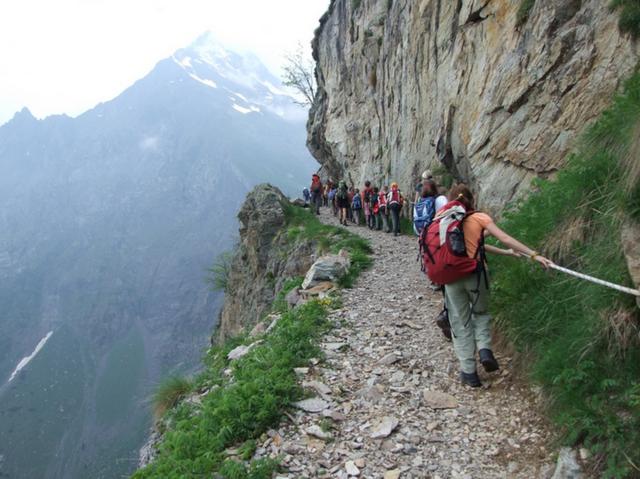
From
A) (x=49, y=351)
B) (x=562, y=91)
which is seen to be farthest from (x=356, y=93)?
(x=49, y=351)

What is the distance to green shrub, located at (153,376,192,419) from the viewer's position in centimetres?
878

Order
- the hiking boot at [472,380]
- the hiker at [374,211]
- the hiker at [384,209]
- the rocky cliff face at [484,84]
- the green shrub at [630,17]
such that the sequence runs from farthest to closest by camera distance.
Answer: the hiker at [374,211], the hiker at [384,209], the rocky cliff face at [484,84], the green shrub at [630,17], the hiking boot at [472,380]

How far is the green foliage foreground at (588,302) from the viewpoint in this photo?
3553 mm

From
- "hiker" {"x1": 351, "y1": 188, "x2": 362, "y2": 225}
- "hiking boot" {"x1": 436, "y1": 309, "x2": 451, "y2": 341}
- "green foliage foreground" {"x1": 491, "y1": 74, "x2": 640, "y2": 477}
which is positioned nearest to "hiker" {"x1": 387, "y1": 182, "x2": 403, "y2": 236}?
"hiker" {"x1": 351, "y1": 188, "x2": 362, "y2": 225}

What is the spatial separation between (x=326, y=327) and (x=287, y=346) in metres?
1.32

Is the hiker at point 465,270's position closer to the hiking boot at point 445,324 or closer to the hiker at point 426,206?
the hiking boot at point 445,324

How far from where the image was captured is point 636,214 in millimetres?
3893

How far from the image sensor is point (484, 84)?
43.7 feet

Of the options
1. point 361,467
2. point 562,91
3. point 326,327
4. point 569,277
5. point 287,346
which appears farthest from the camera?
point 562,91

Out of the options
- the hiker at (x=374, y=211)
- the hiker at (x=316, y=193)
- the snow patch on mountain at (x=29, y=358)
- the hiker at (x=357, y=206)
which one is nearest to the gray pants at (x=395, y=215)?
the hiker at (x=374, y=211)

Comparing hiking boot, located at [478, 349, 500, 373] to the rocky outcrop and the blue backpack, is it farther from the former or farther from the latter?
the rocky outcrop

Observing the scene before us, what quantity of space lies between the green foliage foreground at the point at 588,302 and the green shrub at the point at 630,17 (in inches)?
77.9

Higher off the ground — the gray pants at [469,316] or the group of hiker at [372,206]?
the group of hiker at [372,206]

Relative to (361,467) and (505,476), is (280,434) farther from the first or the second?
(505,476)
